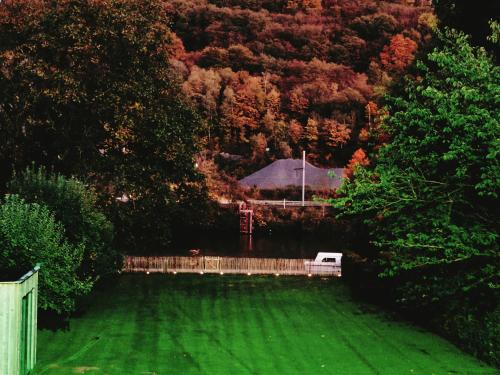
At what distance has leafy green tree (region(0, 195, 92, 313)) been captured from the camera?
19562 mm

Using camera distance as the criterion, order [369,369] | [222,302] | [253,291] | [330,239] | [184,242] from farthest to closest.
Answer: [330,239]
[184,242]
[253,291]
[222,302]
[369,369]

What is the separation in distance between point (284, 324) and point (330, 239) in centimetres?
4783

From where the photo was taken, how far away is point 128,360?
62.7 ft

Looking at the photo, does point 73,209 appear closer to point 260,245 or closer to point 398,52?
point 260,245

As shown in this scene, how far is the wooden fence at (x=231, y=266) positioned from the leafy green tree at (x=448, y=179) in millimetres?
16961

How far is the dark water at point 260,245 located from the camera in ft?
193

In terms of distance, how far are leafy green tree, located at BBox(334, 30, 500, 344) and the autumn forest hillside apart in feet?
188

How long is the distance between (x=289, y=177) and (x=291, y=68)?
5847 cm

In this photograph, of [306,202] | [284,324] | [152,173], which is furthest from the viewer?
[306,202]

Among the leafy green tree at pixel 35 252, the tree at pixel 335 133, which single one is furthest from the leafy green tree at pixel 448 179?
the tree at pixel 335 133

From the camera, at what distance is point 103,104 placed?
3209 centimetres

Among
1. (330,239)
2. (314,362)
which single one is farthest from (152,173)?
(330,239)

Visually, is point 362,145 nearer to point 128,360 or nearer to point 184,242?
point 184,242

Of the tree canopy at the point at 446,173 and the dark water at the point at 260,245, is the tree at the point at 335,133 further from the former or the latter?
the tree canopy at the point at 446,173
